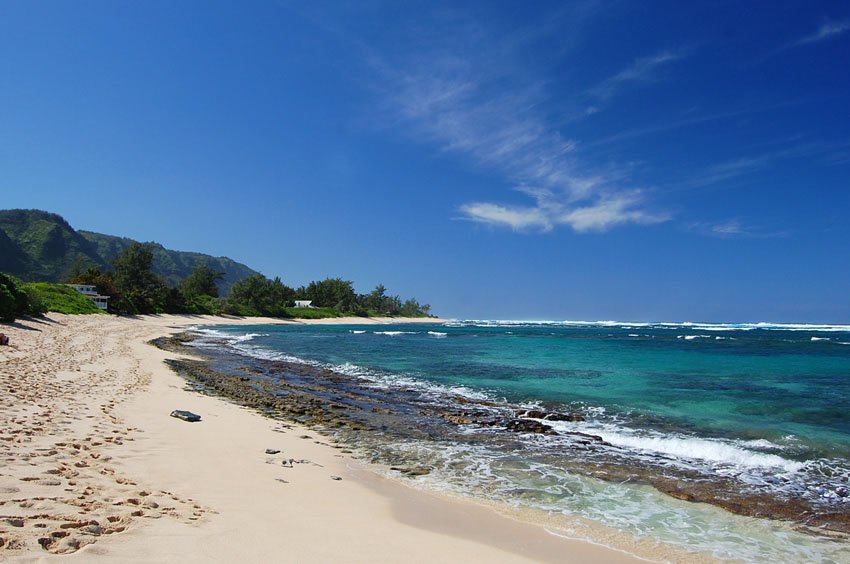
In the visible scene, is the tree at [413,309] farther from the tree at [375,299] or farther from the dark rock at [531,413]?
the dark rock at [531,413]

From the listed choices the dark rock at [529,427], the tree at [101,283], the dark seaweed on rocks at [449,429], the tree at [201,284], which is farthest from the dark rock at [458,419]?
the tree at [201,284]

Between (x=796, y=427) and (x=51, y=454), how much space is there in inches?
709

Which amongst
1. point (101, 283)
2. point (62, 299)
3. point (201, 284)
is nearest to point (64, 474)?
point (62, 299)

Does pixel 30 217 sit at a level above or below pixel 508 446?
above

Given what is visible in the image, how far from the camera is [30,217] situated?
164125mm

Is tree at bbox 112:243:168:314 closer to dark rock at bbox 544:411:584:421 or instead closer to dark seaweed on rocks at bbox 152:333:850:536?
dark seaweed on rocks at bbox 152:333:850:536

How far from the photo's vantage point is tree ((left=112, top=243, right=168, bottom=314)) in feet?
259

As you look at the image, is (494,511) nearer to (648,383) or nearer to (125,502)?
(125,502)

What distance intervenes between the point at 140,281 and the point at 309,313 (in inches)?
1887

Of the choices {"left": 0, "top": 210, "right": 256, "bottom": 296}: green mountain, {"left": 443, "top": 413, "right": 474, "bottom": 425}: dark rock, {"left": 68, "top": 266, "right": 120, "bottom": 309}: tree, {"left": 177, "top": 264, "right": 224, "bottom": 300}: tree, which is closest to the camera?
{"left": 443, "top": 413, "right": 474, "bottom": 425}: dark rock

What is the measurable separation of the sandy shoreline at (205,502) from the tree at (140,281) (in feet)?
258

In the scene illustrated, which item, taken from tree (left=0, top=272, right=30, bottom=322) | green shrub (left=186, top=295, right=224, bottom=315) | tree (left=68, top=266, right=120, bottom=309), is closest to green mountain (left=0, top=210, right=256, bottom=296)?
green shrub (left=186, top=295, right=224, bottom=315)

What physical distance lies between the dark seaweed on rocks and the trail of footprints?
4.46 m

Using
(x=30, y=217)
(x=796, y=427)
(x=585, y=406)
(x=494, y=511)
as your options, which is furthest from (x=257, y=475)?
(x=30, y=217)
